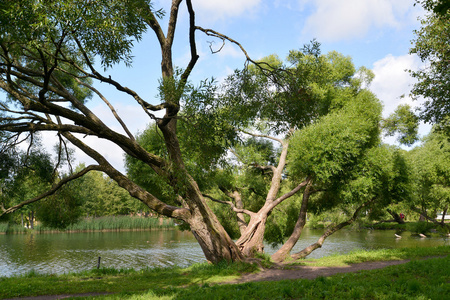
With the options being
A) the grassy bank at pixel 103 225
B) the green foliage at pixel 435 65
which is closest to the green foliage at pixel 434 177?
the green foliage at pixel 435 65

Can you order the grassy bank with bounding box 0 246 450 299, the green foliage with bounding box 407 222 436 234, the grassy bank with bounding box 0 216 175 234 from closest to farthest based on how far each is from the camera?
the grassy bank with bounding box 0 246 450 299 → the green foliage with bounding box 407 222 436 234 → the grassy bank with bounding box 0 216 175 234

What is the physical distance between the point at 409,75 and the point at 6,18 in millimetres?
16457

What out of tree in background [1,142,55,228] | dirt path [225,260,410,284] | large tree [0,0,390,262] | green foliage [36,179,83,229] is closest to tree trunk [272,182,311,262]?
large tree [0,0,390,262]

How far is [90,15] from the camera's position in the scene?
746 cm

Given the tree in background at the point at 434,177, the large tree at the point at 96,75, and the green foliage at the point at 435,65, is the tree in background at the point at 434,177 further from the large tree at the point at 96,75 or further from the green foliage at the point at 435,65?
the large tree at the point at 96,75

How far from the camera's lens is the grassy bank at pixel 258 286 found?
6.91 meters

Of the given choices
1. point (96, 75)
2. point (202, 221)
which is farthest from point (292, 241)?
point (96, 75)

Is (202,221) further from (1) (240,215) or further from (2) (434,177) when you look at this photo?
(2) (434,177)

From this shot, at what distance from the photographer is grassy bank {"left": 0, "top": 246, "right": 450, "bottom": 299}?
22.7 feet

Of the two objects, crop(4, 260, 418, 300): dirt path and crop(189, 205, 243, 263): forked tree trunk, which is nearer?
crop(4, 260, 418, 300): dirt path

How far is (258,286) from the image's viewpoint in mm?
8172

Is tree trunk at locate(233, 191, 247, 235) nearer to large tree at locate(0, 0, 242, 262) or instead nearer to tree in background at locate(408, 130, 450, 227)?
large tree at locate(0, 0, 242, 262)

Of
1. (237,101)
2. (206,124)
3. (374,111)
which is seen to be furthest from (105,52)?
(374,111)

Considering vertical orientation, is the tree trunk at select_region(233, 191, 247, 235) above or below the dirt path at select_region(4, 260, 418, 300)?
above
